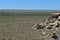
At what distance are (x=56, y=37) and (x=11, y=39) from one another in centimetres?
526

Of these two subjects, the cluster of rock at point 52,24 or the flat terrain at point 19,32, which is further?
the cluster of rock at point 52,24

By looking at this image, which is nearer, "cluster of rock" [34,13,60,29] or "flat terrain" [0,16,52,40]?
"flat terrain" [0,16,52,40]

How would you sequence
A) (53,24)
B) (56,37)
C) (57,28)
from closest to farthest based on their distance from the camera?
(56,37)
(57,28)
(53,24)

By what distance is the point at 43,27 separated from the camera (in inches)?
1347

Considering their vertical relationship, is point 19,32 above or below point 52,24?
below

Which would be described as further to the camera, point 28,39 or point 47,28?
point 47,28

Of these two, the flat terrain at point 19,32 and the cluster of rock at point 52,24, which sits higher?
the cluster of rock at point 52,24

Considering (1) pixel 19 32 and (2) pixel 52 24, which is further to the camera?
(2) pixel 52 24

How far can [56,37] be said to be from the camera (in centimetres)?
2450

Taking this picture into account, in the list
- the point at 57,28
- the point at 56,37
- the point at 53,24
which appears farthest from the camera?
the point at 53,24

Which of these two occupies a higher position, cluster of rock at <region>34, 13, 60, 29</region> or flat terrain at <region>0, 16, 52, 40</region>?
cluster of rock at <region>34, 13, 60, 29</region>

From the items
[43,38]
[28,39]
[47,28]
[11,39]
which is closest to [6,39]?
[11,39]

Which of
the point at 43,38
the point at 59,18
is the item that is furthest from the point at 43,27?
the point at 43,38

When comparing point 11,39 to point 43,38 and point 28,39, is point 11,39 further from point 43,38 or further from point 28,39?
point 43,38
